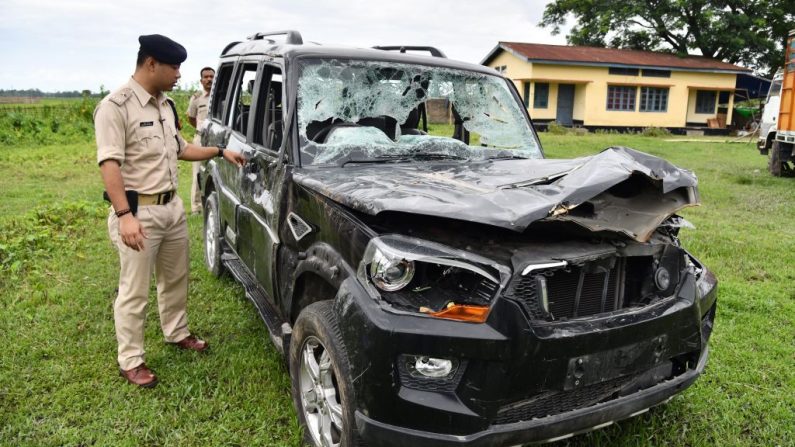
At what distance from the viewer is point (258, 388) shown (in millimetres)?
3459

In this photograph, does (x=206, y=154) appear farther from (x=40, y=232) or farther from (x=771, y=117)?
(x=771, y=117)

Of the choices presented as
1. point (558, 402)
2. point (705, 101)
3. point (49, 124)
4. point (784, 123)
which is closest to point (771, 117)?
point (784, 123)

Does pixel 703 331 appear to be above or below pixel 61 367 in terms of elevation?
above

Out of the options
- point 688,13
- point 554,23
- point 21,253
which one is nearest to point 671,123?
point 688,13

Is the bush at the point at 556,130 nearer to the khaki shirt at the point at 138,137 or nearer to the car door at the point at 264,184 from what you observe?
the car door at the point at 264,184

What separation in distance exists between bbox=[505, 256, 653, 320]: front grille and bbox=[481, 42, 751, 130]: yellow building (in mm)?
26744

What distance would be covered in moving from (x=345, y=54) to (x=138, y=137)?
4.36 feet

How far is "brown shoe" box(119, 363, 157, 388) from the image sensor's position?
137 inches

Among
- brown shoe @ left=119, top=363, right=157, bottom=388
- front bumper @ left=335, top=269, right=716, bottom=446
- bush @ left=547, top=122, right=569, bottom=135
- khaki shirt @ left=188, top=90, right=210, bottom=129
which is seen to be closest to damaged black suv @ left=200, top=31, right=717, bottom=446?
front bumper @ left=335, top=269, right=716, bottom=446

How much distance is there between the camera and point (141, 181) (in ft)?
11.3

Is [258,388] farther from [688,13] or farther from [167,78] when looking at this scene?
[688,13]

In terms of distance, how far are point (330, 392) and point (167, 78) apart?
2.09 m

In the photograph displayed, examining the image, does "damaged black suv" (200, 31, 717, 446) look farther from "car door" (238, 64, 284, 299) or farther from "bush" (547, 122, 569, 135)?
"bush" (547, 122, 569, 135)

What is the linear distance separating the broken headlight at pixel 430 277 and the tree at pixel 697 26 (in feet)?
122
